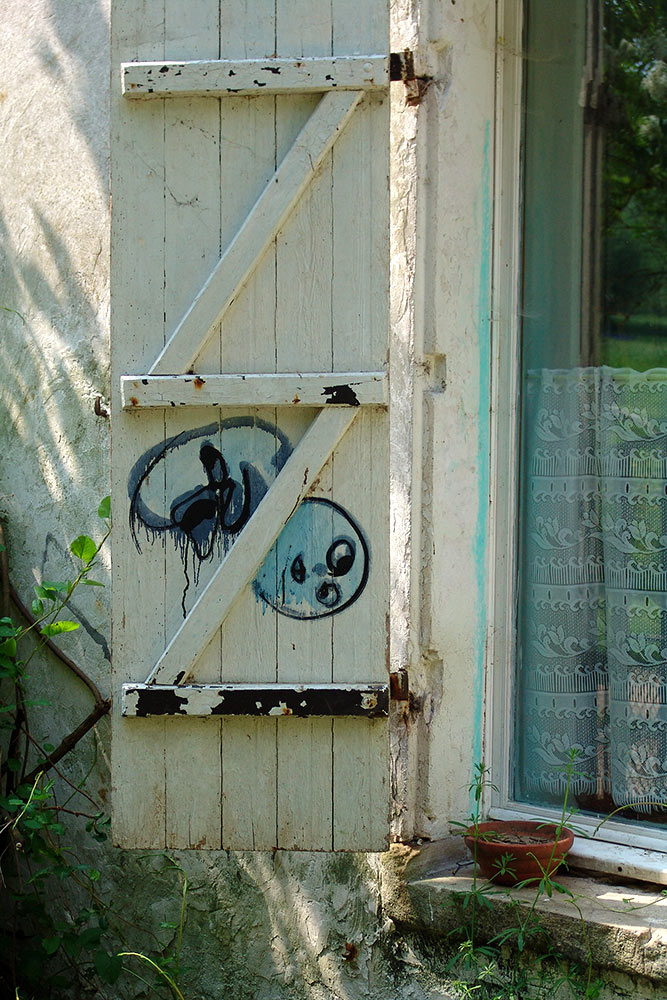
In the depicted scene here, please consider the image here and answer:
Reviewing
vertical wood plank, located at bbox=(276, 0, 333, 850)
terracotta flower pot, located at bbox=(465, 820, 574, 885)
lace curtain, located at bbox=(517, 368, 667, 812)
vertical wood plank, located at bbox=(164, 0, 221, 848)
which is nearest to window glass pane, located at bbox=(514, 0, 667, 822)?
lace curtain, located at bbox=(517, 368, 667, 812)

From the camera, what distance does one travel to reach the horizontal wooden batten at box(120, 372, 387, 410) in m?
2.27

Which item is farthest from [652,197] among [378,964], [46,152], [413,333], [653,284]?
[378,964]

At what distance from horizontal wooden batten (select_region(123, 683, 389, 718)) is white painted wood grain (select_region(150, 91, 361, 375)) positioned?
739mm

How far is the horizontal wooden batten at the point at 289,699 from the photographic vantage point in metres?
2.29

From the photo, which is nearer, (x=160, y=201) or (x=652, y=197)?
(x=160, y=201)

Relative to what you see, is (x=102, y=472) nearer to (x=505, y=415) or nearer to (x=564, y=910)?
(x=505, y=415)

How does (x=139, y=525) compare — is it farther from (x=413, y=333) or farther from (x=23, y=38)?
(x=23, y=38)

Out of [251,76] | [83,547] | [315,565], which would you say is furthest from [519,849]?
[251,76]

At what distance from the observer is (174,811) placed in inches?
93.1

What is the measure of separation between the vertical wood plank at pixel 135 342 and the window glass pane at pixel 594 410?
1.04 meters

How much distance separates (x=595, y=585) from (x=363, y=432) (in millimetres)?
841

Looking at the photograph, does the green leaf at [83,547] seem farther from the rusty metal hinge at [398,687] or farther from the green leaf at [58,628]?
the rusty metal hinge at [398,687]

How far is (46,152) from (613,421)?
1.87m

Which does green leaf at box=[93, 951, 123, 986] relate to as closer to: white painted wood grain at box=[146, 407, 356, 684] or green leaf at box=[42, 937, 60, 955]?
green leaf at box=[42, 937, 60, 955]
